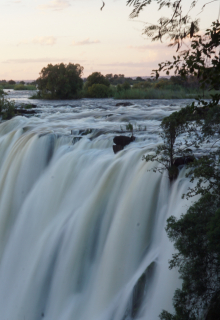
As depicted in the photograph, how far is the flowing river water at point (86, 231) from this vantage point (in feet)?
23.5

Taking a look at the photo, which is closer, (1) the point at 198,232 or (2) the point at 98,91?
(1) the point at 198,232

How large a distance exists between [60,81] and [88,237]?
23.3 metres

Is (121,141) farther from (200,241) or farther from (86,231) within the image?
(200,241)

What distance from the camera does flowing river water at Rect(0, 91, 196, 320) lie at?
7.17 metres

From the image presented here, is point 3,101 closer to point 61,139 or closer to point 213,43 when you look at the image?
point 61,139

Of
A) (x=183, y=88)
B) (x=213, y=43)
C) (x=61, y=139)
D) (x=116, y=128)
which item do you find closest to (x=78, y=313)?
(x=213, y=43)

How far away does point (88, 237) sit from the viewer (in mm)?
8570

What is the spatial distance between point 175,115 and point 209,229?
3.46 meters

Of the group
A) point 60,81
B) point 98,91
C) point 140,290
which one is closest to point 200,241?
point 140,290

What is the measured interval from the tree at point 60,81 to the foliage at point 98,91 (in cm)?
102

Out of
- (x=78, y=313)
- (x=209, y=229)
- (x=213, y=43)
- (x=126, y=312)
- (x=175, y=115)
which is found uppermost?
(x=213, y=43)

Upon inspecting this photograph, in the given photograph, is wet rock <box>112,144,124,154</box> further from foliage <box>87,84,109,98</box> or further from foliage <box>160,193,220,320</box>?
foliage <box>87,84,109,98</box>

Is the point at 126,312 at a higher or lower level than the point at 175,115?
lower

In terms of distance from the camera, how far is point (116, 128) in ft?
45.8
